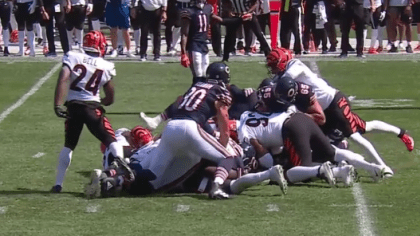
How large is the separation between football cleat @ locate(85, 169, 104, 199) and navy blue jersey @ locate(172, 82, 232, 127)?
0.82m

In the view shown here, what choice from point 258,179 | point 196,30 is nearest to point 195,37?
point 196,30

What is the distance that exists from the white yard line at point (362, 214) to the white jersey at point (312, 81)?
126 centimetres

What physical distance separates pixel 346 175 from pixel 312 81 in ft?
5.57

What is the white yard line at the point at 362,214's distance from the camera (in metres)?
8.38

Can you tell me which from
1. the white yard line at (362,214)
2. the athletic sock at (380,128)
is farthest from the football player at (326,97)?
the white yard line at (362,214)

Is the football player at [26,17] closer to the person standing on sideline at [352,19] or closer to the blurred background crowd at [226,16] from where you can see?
the blurred background crowd at [226,16]

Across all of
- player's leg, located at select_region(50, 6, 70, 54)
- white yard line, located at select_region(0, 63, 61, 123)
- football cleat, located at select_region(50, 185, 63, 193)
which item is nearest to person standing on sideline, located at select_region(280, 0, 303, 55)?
player's leg, located at select_region(50, 6, 70, 54)

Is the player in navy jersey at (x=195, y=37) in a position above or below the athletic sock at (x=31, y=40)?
above

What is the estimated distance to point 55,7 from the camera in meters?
20.8

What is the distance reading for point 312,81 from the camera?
1139cm

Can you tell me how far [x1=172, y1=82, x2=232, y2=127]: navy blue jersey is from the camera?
969 centimetres

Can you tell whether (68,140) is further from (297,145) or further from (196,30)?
(196,30)

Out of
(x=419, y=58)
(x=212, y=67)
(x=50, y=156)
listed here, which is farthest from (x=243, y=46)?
(x=212, y=67)

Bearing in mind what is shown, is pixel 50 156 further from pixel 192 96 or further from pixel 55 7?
pixel 55 7
